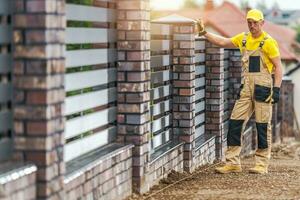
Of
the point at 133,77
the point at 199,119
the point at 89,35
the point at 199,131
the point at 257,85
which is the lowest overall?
the point at 199,131

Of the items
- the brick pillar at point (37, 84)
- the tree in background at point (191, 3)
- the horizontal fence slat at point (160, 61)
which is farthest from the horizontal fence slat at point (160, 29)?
the tree in background at point (191, 3)

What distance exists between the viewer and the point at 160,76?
29.8 ft

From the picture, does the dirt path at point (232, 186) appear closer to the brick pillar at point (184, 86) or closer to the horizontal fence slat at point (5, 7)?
the brick pillar at point (184, 86)

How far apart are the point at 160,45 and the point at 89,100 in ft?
8.33

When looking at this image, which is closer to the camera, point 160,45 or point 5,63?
point 5,63

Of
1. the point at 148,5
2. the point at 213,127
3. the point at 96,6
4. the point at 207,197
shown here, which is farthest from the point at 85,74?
the point at 213,127

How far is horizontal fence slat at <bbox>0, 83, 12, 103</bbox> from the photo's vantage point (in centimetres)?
528

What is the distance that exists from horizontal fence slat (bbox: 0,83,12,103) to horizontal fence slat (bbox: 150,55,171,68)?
3.50 metres

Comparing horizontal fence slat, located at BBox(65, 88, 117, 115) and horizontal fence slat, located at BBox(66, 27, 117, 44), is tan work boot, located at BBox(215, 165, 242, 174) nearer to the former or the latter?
horizontal fence slat, located at BBox(65, 88, 117, 115)

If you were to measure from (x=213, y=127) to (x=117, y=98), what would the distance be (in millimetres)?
4305

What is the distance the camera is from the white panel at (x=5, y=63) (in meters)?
Answer: 5.26

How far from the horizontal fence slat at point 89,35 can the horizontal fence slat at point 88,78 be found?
27cm

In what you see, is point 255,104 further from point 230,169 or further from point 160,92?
point 160,92

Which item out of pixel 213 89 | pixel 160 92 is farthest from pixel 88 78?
pixel 213 89
